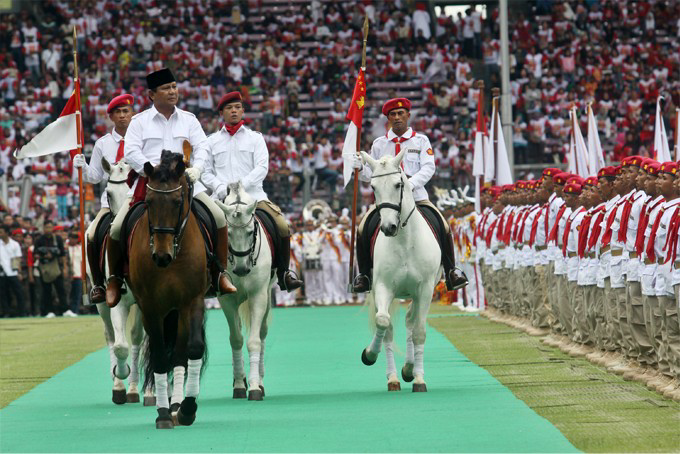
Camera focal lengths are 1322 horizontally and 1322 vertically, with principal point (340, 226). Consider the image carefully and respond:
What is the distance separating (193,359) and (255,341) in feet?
8.67

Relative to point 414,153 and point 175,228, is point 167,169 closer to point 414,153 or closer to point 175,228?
point 175,228

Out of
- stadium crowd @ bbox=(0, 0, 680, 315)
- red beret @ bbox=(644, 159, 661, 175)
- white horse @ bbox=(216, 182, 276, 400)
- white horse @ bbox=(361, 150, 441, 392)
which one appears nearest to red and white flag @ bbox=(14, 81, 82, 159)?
white horse @ bbox=(216, 182, 276, 400)

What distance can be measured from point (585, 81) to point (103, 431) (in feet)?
116

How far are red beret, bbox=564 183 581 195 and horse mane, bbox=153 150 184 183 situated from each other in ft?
27.8

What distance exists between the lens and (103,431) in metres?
11.0

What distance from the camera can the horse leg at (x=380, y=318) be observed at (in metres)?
13.7

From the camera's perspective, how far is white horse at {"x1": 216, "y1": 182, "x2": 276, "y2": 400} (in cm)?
1356

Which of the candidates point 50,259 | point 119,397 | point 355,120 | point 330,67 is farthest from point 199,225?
point 330,67

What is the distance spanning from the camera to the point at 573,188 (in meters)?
18.0

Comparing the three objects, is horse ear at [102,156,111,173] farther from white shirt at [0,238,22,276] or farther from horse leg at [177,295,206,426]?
white shirt at [0,238,22,276]

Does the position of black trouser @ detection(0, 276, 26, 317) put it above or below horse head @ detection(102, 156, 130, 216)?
below

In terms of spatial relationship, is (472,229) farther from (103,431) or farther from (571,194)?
(103,431)

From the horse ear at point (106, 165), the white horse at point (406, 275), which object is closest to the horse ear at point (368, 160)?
the white horse at point (406, 275)

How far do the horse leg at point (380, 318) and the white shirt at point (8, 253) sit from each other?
21620 mm
